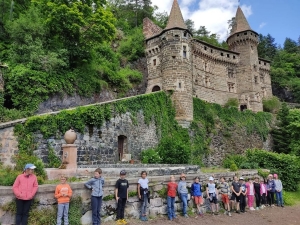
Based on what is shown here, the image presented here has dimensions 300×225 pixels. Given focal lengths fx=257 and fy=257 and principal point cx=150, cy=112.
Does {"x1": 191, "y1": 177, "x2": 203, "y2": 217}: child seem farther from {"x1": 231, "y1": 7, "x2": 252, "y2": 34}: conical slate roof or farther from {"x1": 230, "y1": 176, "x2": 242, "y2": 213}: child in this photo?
{"x1": 231, "y1": 7, "x2": 252, "y2": 34}: conical slate roof

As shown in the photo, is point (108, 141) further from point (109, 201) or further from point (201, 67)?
point (201, 67)

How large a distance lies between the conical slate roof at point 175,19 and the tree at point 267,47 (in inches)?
1696

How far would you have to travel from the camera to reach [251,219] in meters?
10.3

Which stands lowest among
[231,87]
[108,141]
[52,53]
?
[108,141]

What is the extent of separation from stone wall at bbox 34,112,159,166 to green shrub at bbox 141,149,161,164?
1.36ft

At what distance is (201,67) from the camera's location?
3744cm

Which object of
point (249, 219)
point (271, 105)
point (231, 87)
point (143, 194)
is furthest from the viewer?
point (271, 105)

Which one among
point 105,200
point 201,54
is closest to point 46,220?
point 105,200

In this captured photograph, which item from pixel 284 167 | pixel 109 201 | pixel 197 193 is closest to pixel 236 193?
pixel 197 193

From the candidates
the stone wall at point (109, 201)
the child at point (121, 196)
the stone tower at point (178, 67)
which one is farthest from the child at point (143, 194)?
the stone tower at point (178, 67)

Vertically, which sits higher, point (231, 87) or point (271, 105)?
point (231, 87)

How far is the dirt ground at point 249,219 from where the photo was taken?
8492mm

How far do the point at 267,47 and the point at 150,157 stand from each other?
67.4 m

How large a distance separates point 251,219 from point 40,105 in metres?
15.5
